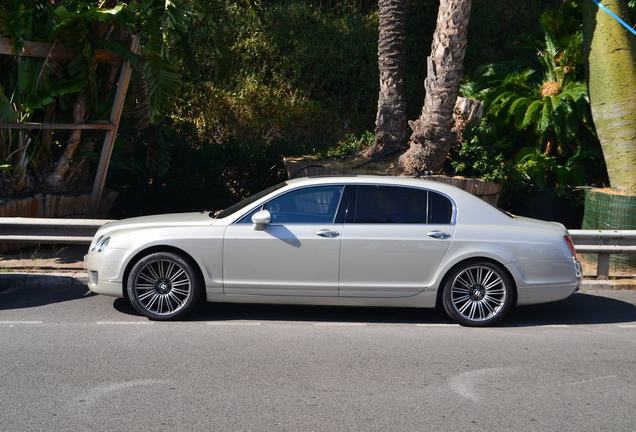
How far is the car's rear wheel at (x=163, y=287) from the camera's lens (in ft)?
25.2

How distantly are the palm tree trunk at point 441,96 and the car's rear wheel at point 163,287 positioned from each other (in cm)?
553

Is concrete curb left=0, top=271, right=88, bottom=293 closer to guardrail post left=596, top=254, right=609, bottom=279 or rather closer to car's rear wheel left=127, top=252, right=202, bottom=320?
car's rear wheel left=127, top=252, right=202, bottom=320

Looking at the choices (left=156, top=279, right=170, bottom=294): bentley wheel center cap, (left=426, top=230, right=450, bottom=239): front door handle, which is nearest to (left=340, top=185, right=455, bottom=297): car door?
(left=426, top=230, right=450, bottom=239): front door handle

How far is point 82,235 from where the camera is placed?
10.2 m

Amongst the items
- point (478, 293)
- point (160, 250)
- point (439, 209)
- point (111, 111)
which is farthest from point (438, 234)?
point (111, 111)

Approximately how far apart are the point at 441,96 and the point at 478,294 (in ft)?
17.0

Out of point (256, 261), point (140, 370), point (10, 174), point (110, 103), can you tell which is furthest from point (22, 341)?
point (110, 103)

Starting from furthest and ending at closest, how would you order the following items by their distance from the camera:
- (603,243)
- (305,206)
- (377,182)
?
(603,243), (377,182), (305,206)

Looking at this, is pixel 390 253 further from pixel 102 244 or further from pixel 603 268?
pixel 603 268

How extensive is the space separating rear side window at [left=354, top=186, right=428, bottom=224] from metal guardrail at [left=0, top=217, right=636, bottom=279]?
8.87 feet

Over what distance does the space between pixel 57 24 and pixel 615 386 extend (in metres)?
8.40

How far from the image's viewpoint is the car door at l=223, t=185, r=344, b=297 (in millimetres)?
7594

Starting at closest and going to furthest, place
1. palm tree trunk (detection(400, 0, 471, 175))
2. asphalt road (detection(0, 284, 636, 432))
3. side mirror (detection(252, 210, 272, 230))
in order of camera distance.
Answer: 1. asphalt road (detection(0, 284, 636, 432))
2. side mirror (detection(252, 210, 272, 230))
3. palm tree trunk (detection(400, 0, 471, 175))

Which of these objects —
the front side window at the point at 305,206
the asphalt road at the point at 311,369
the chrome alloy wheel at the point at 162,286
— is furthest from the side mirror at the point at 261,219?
the asphalt road at the point at 311,369
